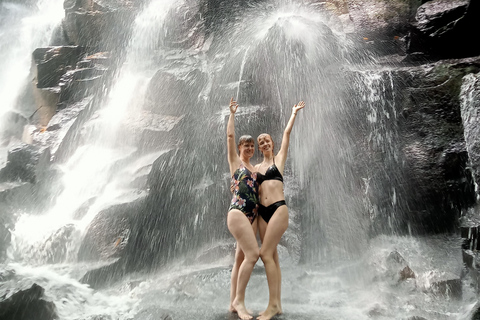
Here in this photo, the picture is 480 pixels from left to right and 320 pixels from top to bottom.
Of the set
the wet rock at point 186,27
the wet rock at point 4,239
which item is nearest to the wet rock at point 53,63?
the wet rock at point 186,27

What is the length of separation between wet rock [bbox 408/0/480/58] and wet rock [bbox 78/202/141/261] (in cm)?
841

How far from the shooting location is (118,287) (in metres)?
7.43

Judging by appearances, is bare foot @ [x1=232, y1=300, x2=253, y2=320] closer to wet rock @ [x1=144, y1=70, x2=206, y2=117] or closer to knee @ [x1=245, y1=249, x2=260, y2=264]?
knee @ [x1=245, y1=249, x2=260, y2=264]

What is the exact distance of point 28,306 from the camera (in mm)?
5559

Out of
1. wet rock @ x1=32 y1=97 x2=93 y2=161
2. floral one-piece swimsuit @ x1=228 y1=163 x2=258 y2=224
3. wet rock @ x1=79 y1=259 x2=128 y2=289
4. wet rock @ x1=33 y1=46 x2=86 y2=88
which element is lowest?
wet rock @ x1=79 y1=259 x2=128 y2=289

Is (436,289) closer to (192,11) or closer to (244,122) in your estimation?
(244,122)

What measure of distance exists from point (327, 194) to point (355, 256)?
1634mm

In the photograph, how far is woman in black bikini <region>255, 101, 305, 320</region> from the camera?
452 cm

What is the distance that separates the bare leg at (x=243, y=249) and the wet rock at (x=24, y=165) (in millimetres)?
8864

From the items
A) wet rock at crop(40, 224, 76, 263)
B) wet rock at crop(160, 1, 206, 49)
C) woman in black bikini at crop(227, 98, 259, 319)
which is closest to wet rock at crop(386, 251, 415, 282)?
woman in black bikini at crop(227, 98, 259, 319)

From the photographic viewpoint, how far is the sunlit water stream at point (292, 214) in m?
5.98

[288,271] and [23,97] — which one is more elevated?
[23,97]

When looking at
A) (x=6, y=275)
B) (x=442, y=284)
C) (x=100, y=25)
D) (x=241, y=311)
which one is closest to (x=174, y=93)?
(x=6, y=275)

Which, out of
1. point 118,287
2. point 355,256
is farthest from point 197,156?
point 355,256
